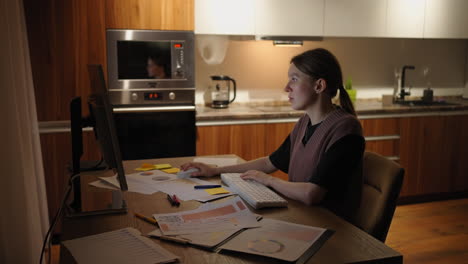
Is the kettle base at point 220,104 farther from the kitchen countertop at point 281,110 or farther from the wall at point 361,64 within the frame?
the wall at point 361,64

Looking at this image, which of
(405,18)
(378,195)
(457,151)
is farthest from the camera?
(457,151)

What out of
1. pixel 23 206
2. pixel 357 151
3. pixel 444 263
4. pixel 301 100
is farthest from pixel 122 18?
pixel 444 263

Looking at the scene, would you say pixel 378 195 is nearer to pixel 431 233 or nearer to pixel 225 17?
pixel 431 233

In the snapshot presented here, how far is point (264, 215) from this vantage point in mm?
1572

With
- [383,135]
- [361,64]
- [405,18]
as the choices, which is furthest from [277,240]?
[361,64]

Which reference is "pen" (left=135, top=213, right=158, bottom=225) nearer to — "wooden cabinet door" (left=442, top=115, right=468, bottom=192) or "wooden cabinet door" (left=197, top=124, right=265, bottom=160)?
"wooden cabinet door" (left=197, top=124, right=265, bottom=160)

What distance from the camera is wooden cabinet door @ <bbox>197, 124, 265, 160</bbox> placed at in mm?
3568

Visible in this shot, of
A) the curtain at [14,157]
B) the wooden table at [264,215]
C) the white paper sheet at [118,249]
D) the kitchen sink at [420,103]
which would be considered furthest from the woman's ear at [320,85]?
the kitchen sink at [420,103]

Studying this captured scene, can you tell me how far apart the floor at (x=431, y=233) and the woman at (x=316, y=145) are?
58.8 inches

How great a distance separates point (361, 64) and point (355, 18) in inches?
25.9

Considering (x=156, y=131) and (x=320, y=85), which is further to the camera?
(x=156, y=131)

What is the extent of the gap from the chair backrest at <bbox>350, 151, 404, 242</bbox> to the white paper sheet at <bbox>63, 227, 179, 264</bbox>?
Answer: 0.82 metres

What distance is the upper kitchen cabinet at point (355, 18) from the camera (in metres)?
3.93

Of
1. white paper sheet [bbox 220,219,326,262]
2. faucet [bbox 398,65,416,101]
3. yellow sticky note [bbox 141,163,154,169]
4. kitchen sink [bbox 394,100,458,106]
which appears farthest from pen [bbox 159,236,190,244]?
faucet [bbox 398,65,416,101]
